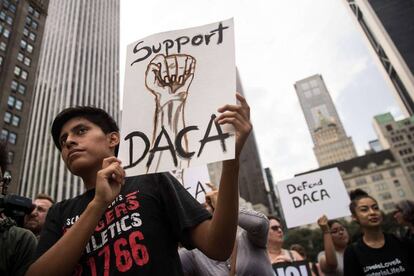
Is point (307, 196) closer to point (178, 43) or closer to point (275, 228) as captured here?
point (275, 228)

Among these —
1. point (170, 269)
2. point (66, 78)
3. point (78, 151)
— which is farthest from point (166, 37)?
point (66, 78)

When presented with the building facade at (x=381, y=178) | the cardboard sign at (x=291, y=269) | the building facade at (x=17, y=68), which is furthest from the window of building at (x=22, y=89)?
the building facade at (x=381, y=178)

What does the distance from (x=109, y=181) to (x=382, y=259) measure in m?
3.09

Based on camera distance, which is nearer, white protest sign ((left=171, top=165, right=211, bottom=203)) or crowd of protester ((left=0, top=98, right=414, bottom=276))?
crowd of protester ((left=0, top=98, right=414, bottom=276))

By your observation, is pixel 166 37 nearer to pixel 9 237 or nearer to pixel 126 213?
pixel 126 213

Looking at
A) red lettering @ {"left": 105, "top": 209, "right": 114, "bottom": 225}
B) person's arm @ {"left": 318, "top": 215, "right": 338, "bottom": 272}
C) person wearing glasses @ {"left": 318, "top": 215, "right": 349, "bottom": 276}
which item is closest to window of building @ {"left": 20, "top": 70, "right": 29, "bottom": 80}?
person wearing glasses @ {"left": 318, "top": 215, "right": 349, "bottom": 276}

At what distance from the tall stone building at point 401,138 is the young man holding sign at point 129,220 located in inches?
3787

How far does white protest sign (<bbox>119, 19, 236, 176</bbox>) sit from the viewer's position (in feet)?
4.99

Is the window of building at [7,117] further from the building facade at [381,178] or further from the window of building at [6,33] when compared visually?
the building facade at [381,178]

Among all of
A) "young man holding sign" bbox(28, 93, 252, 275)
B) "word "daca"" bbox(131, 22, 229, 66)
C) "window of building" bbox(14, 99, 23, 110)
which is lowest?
"young man holding sign" bbox(28, 93, 252, 275)

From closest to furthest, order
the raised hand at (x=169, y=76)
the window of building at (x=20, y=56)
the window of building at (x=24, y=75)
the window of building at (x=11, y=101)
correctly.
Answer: the raised hand at (x=169, y=76), the window of building at (x=11, y=101), the window of building at (x=24, y=75), the window of building at (x=20, y=56)

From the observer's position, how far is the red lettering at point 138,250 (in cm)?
141

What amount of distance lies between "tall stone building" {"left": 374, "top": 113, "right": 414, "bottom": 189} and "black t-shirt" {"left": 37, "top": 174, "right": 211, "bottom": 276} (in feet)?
316

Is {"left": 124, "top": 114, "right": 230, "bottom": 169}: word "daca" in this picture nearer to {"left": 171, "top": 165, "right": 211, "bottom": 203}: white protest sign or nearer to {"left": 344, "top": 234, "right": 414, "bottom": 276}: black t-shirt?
{"left": 171, "top": 165, "right": 211, "bottom": 203}: white protest sign
